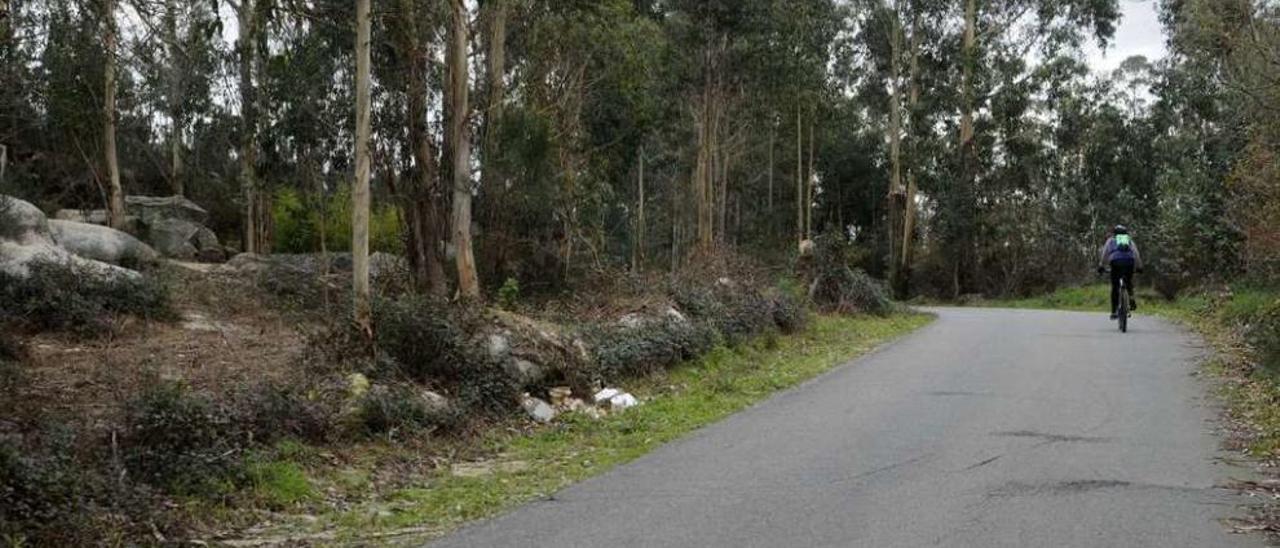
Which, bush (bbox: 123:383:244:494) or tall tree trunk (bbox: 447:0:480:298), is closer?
bush (bbox: 123:383:244:494)

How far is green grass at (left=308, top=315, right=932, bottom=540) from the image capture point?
7996mm

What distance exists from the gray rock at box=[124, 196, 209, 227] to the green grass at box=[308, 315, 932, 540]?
1864cm

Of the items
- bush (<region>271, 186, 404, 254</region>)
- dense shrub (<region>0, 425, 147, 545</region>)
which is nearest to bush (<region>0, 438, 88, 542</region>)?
dense shrub (<region>0, 425, 147, 545</region>)

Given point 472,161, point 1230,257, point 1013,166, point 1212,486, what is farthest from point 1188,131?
point 1212,486

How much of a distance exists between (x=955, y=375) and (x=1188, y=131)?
33.0 meters

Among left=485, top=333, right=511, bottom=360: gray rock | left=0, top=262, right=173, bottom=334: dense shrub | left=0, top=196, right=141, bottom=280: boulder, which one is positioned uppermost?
left=0, top=196, right=141, bottom=280: boulder

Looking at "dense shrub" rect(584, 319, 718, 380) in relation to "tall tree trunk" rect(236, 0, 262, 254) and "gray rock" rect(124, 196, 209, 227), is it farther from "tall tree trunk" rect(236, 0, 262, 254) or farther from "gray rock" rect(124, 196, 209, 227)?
"gray rock" rect(124, 196, 209, 227)

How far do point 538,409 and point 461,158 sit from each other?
28.9 ft

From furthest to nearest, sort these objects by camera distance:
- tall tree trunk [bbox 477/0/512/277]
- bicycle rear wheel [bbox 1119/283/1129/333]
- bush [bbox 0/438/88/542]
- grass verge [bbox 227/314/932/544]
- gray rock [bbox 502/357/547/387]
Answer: tall tree trunk [bbox 477/0/512/277] < bicycle rear wheel [bbox 1119/283/1129/333] < gray rock [bbox 502/357/547/387] < grass verge [bbox 227/314/932/544] < bush [bbox 0/438/88/542]

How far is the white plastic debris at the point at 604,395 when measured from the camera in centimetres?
1307

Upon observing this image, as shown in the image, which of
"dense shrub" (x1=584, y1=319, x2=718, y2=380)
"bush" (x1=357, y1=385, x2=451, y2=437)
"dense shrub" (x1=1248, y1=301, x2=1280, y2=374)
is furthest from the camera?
"dense shrub" (x1=584, y1=319, x2=718, y2=380)

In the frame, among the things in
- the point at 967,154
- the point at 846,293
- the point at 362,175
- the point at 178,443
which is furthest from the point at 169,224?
the point at 967,154

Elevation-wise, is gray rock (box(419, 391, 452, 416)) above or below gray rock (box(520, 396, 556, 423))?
above

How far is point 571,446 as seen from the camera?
421 inches
